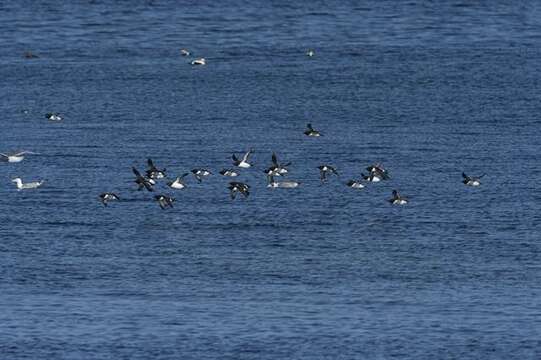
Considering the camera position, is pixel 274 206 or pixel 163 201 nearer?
pixel 163 201

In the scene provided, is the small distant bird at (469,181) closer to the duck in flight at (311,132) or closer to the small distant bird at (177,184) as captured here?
the small distant bird at (177,184)

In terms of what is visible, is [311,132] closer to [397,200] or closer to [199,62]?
[397,200]

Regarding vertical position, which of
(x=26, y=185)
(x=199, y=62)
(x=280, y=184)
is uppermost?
(x=280, y=184)

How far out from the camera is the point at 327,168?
7438cm

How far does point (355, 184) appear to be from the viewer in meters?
73.2

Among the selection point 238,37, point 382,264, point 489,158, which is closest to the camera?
point 382,264

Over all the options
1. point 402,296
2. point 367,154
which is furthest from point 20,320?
point 367,154

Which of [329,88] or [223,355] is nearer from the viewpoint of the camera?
[223,355]

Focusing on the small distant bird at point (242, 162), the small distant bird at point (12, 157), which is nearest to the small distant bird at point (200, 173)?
the small distant bird at point (242, 162)

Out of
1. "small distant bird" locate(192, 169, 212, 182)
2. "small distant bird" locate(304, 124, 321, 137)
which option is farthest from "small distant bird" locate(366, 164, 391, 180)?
"small distant bird" locate(304, 124, 321, 137)

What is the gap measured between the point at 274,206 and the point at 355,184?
4.27 m

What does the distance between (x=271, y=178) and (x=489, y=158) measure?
1143cm

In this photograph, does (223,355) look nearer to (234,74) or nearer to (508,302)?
(508,302)

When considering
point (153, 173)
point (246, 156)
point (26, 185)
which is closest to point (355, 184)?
point (246, 156)
